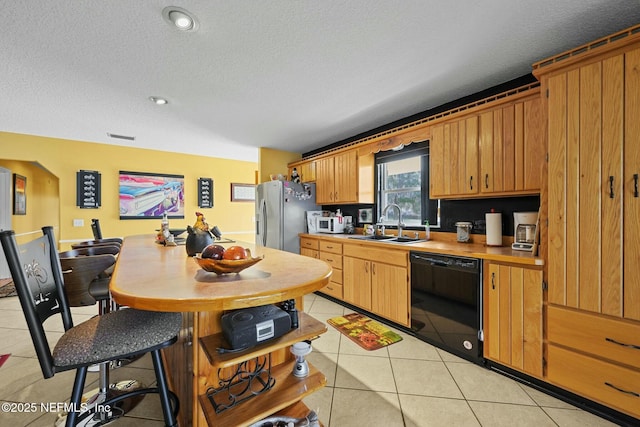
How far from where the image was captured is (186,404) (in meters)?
1.26

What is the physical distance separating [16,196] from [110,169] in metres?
1.68

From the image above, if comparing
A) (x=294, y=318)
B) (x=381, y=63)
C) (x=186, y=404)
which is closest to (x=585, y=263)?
(x=294, y=318)

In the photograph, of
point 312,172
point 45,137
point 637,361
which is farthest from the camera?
point 312,172

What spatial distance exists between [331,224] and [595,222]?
9.70 feet

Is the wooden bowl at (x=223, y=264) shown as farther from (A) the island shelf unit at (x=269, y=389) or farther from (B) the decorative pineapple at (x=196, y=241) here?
(B) the decorative pineapple at (x=196, y=241)

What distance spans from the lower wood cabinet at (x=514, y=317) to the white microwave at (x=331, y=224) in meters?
2.31

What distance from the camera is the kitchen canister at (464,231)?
8.78 feet

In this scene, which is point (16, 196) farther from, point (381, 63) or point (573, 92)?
point (573, 92)

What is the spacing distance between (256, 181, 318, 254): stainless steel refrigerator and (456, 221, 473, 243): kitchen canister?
7.78ft

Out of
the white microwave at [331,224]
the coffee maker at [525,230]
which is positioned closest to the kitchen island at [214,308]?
the coffee maker at [525,230]

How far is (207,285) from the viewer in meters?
0.97

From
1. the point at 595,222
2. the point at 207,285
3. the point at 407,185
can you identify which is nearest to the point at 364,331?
the point at 407,185

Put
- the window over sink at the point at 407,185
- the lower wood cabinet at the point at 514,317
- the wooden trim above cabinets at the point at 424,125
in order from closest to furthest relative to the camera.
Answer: the lower wood cabinet at the point at 514,317, the wooden trim above cabinets at the point at 424,125, the window over sink at the point at 407,185

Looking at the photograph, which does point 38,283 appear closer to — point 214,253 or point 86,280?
point 86,280
